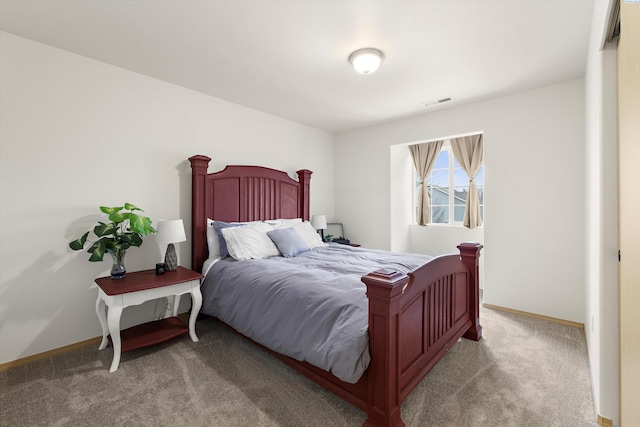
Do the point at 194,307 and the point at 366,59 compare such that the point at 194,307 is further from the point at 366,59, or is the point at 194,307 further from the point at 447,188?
the point at 447,188

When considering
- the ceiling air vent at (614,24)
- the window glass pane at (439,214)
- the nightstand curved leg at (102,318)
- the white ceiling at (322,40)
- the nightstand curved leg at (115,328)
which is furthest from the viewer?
the window glass pane at (439,214)

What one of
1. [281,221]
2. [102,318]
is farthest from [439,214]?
[102,318]

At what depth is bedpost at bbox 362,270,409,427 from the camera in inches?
59.0

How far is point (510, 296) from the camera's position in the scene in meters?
3.40

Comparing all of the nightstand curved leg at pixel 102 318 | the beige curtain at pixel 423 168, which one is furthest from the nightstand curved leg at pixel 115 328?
the beige curtain at pixel 423 168

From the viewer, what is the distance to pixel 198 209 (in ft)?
10.4

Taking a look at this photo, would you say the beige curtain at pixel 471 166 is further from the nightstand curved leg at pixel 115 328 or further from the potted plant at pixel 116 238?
the nightstand curved leg at pixel 115 328

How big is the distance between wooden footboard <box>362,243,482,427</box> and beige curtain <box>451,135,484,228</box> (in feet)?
7.11

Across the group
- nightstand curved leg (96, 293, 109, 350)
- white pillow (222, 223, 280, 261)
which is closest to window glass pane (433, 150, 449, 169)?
white pillow (222, 223, 280, 261)

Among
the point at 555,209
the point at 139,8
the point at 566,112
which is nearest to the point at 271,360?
the point at 139,8

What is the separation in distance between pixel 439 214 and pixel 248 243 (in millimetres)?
3397

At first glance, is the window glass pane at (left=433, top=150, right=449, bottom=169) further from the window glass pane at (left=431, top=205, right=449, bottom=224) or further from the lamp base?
the lamp base

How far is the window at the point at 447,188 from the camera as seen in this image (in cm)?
466

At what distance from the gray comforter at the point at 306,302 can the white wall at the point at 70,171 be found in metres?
1.00
